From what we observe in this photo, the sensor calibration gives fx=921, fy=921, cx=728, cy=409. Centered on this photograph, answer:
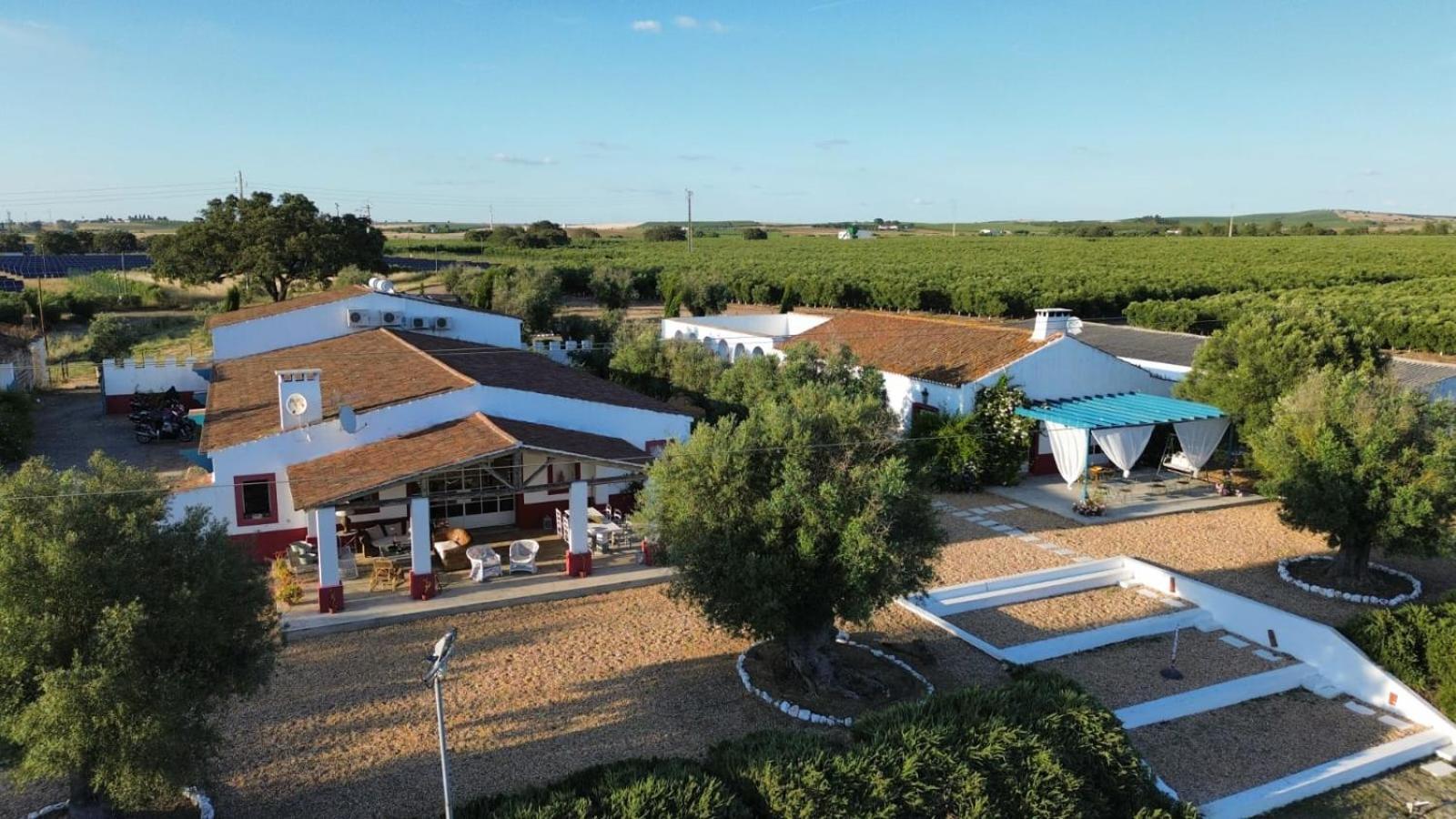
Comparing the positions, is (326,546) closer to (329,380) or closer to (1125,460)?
(329,380)

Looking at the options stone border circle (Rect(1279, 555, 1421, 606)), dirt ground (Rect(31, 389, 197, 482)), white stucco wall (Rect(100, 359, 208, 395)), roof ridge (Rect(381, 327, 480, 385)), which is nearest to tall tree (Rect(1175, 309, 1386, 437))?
stone border circle (Rect(1279, 555, 1421, 606))

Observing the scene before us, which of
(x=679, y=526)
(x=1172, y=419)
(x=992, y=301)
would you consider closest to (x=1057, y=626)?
(x=679, y=526)

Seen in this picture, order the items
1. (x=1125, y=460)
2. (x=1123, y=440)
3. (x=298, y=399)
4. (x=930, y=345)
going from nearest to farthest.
A: (x=298, y=399) < (x=1123, y=440) < (x=1125, y=460) < (x=930, y=345)

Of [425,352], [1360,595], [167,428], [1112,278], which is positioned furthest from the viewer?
[1112,278]

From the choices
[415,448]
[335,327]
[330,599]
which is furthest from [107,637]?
[335,327]

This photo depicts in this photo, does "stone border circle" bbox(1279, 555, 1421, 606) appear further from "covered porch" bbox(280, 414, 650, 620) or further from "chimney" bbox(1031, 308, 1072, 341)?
"covered porch" bbox(280, 414, 650, 620)

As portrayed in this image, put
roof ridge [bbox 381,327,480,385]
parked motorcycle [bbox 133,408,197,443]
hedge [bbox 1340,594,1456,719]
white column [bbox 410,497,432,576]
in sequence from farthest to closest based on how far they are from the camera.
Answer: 1. parked motorcycle [bbox 133,408,197,443]
2. roof ridge [bbox 381,327,480,385]
3. white column [bbox 410,497,432,576]
4. hedge [bbox 1340,594,1456,719]
